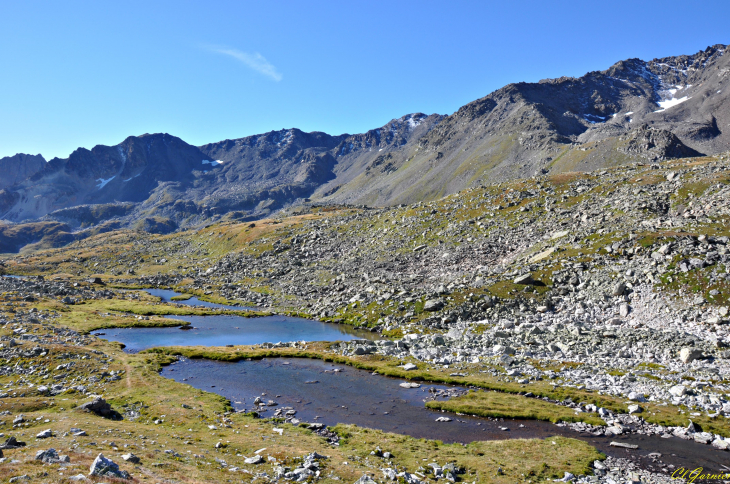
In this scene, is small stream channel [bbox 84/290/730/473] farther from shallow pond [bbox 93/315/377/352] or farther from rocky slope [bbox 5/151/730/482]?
rocky slope [bbox 5/151/730/482]

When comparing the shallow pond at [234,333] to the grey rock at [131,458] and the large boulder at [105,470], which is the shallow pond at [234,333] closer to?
the grey rock at [131,458]

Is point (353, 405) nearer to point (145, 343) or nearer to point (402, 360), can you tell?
point (402, 360)

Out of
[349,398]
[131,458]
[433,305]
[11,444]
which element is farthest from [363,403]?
[433,305]

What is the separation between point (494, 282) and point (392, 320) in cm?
2003

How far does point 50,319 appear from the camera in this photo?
2844 inches

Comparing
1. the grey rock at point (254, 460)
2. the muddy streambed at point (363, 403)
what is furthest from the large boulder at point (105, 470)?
the muddy streambed at point (363, 403)

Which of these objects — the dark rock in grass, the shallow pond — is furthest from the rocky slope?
the dark rock in grass

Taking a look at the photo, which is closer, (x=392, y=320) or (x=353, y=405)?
(x=353, y=405)

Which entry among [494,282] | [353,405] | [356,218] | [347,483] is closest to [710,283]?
[494,282]

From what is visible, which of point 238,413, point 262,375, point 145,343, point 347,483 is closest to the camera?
point 347,483

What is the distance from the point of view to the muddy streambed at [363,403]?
28.8m

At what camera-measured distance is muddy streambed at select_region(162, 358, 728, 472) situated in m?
28.8

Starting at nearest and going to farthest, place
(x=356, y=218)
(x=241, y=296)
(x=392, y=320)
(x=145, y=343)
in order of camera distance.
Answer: (x=145, y=343)
(x=392, y=320)
(x=241, y=296)
(x=356, y=218)

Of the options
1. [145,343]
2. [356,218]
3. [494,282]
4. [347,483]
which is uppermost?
[356,218]
